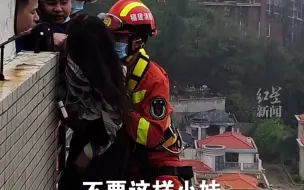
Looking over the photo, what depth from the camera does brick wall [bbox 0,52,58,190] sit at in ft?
3.97

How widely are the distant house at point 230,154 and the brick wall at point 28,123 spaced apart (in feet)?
47.4

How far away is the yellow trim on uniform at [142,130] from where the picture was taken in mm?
1762

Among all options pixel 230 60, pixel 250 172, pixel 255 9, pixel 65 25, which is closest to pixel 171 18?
pixel 230 60

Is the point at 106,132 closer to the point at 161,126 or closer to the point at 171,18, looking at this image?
the point at 161,126

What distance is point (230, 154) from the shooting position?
16547 mm

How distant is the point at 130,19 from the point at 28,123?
628 mm

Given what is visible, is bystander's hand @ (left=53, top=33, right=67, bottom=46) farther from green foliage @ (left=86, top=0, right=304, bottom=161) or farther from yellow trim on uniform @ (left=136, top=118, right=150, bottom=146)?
green foliage @ (left=86, top=0, right=304, bottom=161)

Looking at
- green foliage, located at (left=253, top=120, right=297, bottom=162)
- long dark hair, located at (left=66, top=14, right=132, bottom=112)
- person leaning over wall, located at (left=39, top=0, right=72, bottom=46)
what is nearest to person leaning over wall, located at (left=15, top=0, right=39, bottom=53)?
long dark hair, located at (left=66, top=14, right=132, bottom=112)

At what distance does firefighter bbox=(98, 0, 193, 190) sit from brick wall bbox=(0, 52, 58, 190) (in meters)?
0.25

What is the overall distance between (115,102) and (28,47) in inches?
12.8

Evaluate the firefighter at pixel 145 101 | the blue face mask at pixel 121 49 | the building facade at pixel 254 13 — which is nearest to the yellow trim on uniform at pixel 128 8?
the firefighter at pixel 145 101

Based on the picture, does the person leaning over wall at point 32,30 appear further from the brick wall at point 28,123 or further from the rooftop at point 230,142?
the rooftop at point 230,142

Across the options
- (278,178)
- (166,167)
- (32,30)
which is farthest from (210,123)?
(32,30)

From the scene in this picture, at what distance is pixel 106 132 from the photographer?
65.4 inches
